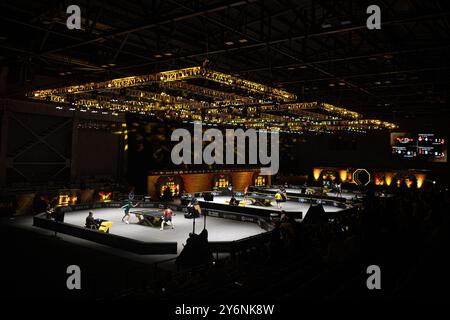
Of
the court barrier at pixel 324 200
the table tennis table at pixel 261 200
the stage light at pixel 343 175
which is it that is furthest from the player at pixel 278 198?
the stage light at pixel 343 175

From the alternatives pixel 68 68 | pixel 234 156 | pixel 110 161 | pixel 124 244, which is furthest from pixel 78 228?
pixel 234 156

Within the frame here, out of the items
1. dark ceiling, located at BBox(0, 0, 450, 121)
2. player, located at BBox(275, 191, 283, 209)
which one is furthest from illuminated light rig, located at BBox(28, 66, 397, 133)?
player, located at BBox(275, 191, 283, 209)

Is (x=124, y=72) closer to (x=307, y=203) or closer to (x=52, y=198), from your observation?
(x=52, y=198)

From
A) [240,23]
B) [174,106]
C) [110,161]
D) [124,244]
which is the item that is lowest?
[124,244]

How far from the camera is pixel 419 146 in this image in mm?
32938

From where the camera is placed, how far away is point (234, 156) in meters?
36.4

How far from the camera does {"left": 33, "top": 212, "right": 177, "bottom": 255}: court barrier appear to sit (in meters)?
12.5

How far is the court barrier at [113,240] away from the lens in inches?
491

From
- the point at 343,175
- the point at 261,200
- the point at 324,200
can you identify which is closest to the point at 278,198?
the point at 261,200

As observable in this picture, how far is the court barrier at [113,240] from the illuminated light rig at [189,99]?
597cm

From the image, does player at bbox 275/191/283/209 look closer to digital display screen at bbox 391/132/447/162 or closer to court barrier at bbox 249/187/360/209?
court barrier at bbox 249/187/360/209
